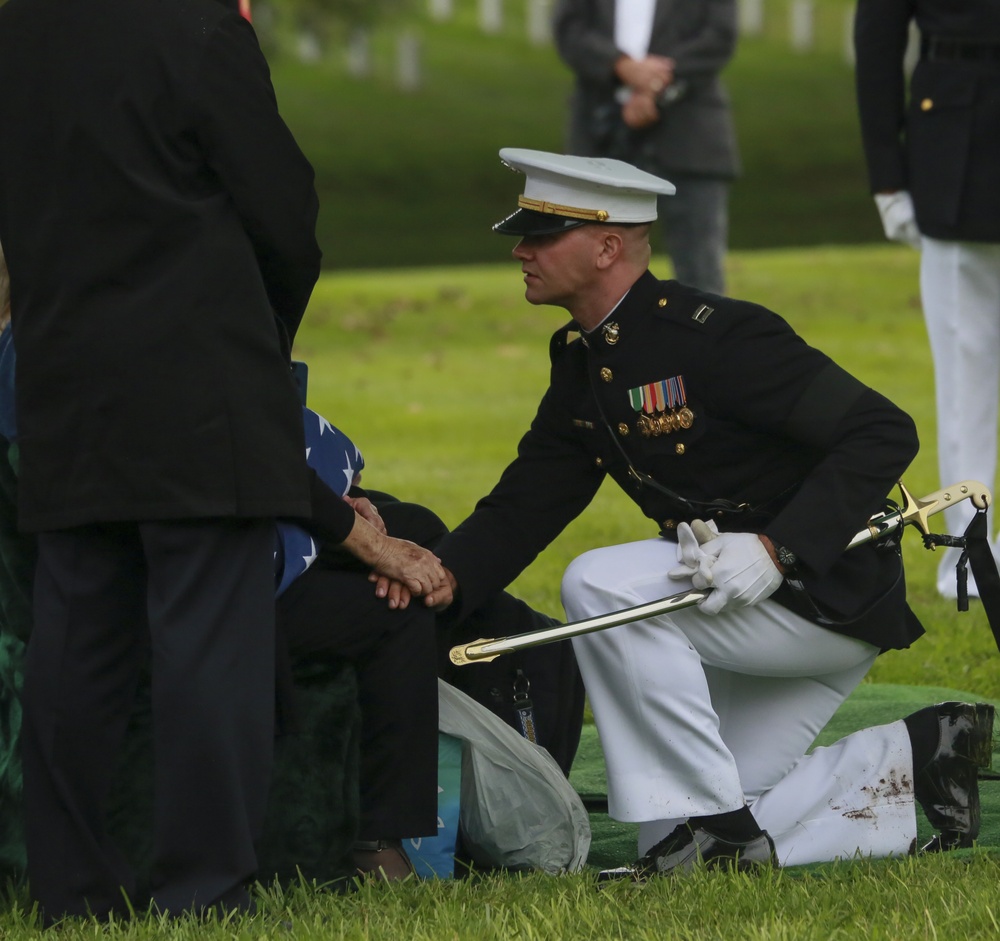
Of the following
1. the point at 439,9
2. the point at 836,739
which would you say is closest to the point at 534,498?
the point at 836,739

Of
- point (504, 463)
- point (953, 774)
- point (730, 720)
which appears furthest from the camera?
point (504, 463)

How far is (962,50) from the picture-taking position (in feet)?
18.7

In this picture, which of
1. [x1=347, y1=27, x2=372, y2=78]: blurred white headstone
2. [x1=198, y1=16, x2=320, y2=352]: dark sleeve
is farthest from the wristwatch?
[x1=347, y1=27, x2=372, y2=78]: blurred white headstone

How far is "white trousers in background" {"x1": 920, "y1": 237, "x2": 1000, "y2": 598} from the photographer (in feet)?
19.2

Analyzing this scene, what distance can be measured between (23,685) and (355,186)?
28.9 metres

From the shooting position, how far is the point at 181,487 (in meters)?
3.16

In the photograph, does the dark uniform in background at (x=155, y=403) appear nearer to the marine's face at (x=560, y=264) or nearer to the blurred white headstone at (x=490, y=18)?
the marine's face at (x=560, y=264)

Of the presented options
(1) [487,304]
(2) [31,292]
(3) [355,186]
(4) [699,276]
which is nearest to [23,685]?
(2) [31,292]

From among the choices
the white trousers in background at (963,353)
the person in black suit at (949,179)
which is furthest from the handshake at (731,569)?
the white trousers in background at (963,353)

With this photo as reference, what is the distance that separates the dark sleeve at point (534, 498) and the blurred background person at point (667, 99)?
15.3ft

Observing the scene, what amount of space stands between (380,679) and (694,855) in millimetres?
649

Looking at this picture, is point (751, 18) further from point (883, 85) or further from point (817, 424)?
point (817, 424)

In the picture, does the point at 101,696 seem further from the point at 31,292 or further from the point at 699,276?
the point at 699,276

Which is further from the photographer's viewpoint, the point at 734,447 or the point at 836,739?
the point at 836,739
